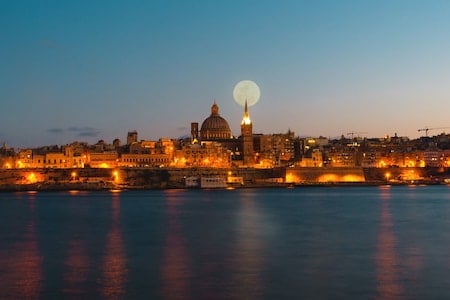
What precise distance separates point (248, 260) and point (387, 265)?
330cm

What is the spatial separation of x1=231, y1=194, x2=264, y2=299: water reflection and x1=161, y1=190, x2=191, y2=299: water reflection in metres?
1.00

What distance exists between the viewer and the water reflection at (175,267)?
14.5 metres

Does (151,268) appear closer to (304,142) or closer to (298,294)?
(298,294)

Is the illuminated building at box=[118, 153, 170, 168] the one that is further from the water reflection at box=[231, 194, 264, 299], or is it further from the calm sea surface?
the water reflection at box=[231, 194, 264, 299]

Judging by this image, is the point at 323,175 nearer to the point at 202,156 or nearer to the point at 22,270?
the point at 202,156

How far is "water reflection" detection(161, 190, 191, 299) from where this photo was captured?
47.7 ft

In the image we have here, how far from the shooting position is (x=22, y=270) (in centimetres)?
1695

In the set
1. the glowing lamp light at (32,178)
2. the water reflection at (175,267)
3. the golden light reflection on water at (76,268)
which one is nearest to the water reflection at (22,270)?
the golden light reflection on water at (76,268)

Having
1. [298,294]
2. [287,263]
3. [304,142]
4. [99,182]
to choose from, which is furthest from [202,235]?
[304,142]

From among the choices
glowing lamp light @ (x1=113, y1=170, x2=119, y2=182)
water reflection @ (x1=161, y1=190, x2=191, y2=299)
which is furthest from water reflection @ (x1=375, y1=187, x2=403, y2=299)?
glowing lamp light @ (x1=113, y1=170, x2=119, y2=182)

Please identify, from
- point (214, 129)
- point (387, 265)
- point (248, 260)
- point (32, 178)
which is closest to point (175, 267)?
point (248, 260)

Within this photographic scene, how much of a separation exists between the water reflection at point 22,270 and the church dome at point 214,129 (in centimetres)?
5702

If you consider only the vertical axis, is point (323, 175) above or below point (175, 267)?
above

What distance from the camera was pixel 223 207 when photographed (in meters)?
36.5
